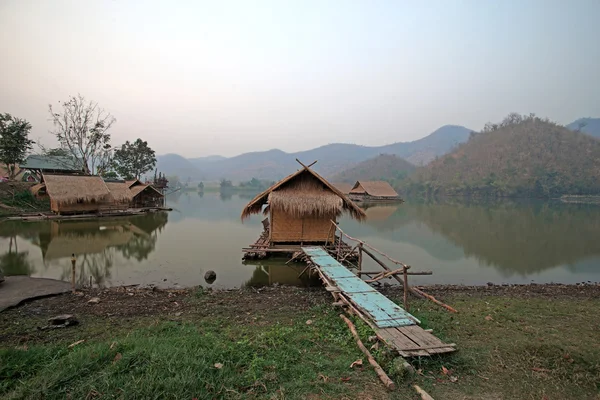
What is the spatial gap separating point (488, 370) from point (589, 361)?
1.42 metres

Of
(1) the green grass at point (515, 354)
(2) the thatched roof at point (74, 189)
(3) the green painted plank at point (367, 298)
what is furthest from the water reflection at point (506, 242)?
(2) the thatched roof at point (74, 189)

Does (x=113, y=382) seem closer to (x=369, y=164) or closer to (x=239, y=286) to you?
(x=239, y=286)

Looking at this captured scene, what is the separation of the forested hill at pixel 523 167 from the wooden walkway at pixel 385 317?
69.0 meters

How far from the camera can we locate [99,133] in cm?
3250

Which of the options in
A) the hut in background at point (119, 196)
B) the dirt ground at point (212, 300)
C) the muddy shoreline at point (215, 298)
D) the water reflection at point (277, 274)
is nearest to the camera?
the dirt ground at point (212, 300)

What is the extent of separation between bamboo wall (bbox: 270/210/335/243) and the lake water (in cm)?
128

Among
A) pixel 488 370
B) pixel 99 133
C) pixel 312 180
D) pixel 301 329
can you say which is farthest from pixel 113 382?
pixel 99 133

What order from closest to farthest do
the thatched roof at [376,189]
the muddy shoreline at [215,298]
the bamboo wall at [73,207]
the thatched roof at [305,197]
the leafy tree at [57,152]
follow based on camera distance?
the muddy shoreline at [215,298] → the thatched roof at [305,197] → the bamboo wall at [73,207] → the leafy tree at [57,152] → the thatched roof at [376,189]

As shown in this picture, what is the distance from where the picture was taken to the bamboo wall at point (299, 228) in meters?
12.8

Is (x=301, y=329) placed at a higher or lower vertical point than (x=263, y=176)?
lower

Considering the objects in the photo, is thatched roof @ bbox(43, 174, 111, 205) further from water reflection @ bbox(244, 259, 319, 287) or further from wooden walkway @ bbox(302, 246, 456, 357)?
wooden walkway @ bbox(302, 246, 456, 357)

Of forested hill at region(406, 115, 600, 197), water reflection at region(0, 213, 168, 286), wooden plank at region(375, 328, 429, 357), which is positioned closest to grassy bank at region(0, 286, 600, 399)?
wooden plank at region(375, 328, 429, 357)

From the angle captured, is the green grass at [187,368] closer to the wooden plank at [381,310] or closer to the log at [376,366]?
the log at [376,366]

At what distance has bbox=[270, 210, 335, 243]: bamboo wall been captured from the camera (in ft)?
42.1
